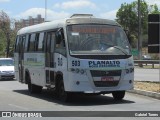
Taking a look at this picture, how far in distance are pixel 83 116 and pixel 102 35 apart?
4.52 meters

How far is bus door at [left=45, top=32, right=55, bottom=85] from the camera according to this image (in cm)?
1727

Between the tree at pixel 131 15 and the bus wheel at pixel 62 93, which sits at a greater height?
the tree at pixel 131 15

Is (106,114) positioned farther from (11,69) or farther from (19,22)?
(19,22)

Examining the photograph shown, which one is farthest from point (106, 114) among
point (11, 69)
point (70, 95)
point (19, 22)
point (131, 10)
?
point (131, 10)

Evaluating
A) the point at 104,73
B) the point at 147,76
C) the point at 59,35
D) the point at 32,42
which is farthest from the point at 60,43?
the point at 147,76

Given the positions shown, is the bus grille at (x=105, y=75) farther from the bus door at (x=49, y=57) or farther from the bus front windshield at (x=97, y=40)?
the bus door at (x=49, y=57)

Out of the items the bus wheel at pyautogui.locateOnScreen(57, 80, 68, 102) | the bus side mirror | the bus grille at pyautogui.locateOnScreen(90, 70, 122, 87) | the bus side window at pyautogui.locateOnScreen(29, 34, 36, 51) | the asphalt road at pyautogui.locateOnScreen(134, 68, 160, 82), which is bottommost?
the asphalt road at pyautogui.locateOnScreen(134, 68, 160, 82)

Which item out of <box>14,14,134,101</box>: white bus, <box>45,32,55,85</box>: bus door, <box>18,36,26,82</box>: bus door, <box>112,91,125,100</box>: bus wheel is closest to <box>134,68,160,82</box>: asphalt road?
<box>18,36,26,82</box>: bus door

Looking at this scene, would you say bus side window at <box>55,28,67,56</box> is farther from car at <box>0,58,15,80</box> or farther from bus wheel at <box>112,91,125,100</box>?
car at <box>0,58,15,80</box>

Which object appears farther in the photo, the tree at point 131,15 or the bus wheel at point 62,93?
the tree at point 131,15

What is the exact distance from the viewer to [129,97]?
1795cm

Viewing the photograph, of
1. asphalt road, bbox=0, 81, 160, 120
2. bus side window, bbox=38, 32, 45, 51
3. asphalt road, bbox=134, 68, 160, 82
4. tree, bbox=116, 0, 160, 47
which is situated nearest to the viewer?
asphalt road, bbox=0, 81, 160, 120

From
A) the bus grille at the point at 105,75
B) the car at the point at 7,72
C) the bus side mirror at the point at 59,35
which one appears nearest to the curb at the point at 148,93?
the bus grille at the point at 105,75

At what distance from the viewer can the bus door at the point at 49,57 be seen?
56.6ft
